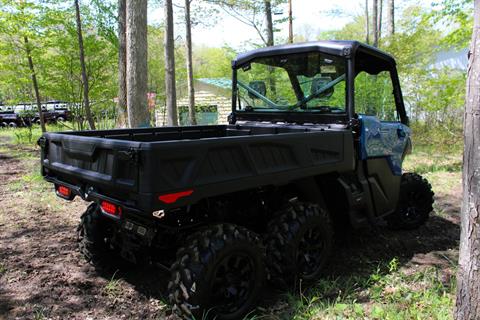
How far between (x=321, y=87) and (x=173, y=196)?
231cm

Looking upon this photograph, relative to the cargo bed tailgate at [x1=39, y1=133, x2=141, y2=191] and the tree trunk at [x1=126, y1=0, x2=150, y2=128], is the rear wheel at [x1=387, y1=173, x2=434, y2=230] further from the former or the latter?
the tree trunk at [x1=126, y1=0, x2=150, y2=128]

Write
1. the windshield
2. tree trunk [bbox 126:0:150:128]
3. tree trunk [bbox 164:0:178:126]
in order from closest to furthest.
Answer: the windshield, tree trunk [bbox 126:0:150:128], tree trunk [bbox 164:0:178:126]

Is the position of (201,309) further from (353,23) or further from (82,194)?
(353,23)

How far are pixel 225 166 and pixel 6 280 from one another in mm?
2381

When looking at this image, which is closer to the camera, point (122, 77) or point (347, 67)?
point (347, 67)

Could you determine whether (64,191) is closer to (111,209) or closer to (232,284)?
(111,209)

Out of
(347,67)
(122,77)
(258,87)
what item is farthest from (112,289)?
(122,77)

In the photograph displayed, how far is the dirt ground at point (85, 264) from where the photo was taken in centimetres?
313

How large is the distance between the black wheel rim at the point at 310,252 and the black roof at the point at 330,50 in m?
1.72

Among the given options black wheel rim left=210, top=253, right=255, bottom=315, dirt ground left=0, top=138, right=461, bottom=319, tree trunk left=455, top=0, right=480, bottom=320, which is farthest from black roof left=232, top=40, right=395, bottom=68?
black wheel rim left=210, top=253, right=255, bottom=315

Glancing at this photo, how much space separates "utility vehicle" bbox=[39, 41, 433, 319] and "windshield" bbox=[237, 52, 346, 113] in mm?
12

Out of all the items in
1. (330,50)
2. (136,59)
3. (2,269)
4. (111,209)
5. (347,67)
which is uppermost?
(136,59)

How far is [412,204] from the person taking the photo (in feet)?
16.3

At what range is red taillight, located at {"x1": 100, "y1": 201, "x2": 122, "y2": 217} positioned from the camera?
2.69m
